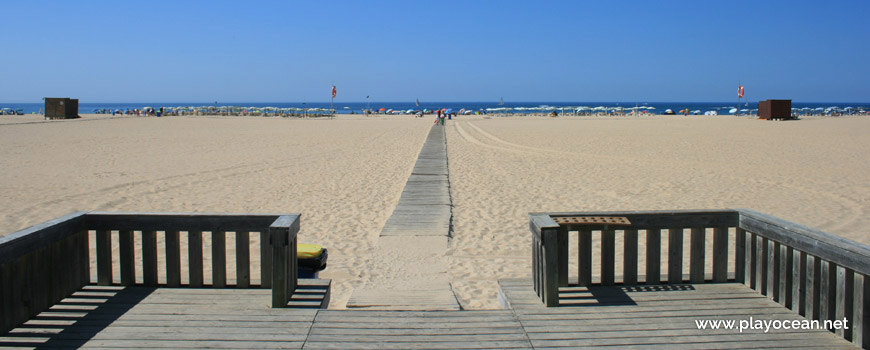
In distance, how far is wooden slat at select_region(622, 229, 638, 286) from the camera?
12.8 feet

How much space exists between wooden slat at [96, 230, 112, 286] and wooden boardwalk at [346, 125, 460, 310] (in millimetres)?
1495

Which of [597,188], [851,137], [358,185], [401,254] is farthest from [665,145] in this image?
[401,254]

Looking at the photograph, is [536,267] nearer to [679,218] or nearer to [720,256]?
[679,218]

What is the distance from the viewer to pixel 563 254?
3.80m

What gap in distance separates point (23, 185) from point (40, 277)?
28.9 ft

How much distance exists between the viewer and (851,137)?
75.3 ft

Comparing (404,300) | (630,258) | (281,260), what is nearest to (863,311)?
(630,258)

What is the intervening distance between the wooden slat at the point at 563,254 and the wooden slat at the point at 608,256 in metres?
0.27

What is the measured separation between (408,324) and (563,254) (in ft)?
3.67

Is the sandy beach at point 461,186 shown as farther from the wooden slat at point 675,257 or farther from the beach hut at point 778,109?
the beach hut at point 778,109

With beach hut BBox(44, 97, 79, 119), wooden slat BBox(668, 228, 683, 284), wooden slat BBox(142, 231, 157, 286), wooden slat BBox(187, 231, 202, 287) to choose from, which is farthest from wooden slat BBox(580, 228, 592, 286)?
beach hut BBox(44, 97, 79, 119)

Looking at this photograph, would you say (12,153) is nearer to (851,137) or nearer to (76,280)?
(76,280)

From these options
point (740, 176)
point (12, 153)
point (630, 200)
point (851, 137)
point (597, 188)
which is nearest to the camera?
point (630, 200)

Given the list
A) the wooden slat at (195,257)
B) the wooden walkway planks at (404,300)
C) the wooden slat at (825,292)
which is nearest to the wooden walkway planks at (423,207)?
the wooden walkway planks at (404,300)
